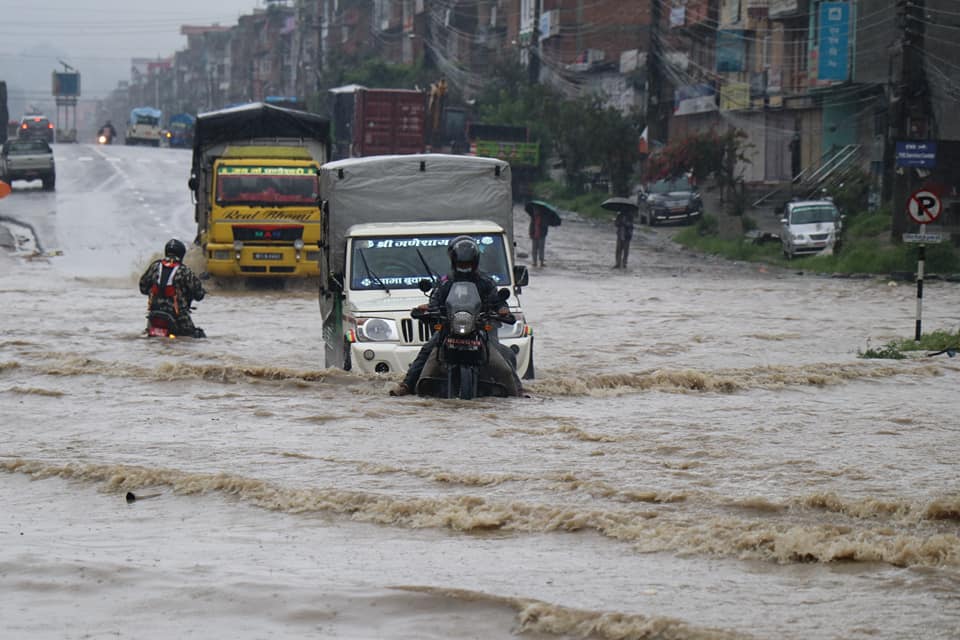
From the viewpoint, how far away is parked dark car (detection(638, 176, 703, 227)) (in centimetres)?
4784

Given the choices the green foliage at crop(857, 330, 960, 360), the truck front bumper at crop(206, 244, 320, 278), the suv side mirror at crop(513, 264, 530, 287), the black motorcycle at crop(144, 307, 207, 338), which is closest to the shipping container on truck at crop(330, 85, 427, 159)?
the truck front bumper at crop(206, 244, 320, 278)

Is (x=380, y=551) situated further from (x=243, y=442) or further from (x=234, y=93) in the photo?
(x=234, y=93)

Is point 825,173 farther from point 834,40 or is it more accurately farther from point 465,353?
point 465,353

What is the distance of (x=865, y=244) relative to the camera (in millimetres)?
35844

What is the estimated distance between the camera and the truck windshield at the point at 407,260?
48.8ft

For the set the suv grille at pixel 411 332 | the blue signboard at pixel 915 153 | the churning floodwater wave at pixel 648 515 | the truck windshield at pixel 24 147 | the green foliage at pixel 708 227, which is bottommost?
the churning floodwater wave at pixel 648 515

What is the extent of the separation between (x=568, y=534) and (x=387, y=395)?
528 centimetres

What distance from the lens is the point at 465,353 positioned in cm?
1278

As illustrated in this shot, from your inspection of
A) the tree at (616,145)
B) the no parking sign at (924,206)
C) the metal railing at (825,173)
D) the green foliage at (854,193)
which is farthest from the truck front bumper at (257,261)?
the tree at (616,145)

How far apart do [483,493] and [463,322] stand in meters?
2.58

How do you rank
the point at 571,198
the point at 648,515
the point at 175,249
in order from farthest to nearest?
the point at 571,198 < the point at 175,249 < the point at 648,515

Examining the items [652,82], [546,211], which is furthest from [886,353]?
[652,82]

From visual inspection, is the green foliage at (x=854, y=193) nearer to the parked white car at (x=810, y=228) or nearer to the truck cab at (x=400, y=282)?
the parked white car at (x=810, y=228)

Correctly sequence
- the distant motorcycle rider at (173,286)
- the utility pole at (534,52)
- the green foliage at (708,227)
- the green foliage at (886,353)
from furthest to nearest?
the utility pole at (534,52) < the green foliage at (708,227) < the green foliage at (886,353) < the distant motorcycle rider at (173,286)
